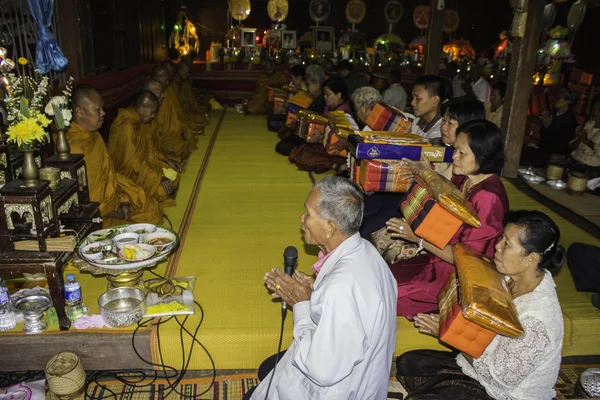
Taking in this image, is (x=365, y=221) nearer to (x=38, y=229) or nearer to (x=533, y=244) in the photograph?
(x=533, y=244)

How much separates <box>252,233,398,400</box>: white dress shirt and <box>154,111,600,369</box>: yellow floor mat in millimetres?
887

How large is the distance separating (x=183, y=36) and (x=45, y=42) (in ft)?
39.1

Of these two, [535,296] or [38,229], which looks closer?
[535,296]

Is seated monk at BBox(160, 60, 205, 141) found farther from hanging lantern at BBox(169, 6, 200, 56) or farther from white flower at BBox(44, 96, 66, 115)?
hanging lantern at BBox(169, 6, 200, 56)

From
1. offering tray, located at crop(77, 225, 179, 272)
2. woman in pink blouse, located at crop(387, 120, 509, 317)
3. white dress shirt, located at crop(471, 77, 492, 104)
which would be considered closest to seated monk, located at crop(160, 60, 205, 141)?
offering tray, located at crop(77, 225, 179, 272)

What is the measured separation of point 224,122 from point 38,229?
7832 millimetres

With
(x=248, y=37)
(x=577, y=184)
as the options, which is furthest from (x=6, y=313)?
(x=248, y=37)

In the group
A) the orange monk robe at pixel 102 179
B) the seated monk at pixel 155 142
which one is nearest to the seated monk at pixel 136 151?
the seated monk at pixel 155 142

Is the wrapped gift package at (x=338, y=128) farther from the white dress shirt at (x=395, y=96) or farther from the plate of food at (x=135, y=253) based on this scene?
the white dress shirt at (x=395, y=96)

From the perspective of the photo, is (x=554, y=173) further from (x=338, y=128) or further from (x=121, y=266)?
(x=121, y=266)

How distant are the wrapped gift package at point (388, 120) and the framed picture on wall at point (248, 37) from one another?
10781 mm

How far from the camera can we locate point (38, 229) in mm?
2520

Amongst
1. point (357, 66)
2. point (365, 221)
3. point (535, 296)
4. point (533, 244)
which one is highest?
point (357, 66)

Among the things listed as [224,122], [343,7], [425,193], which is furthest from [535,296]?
[343,7]
